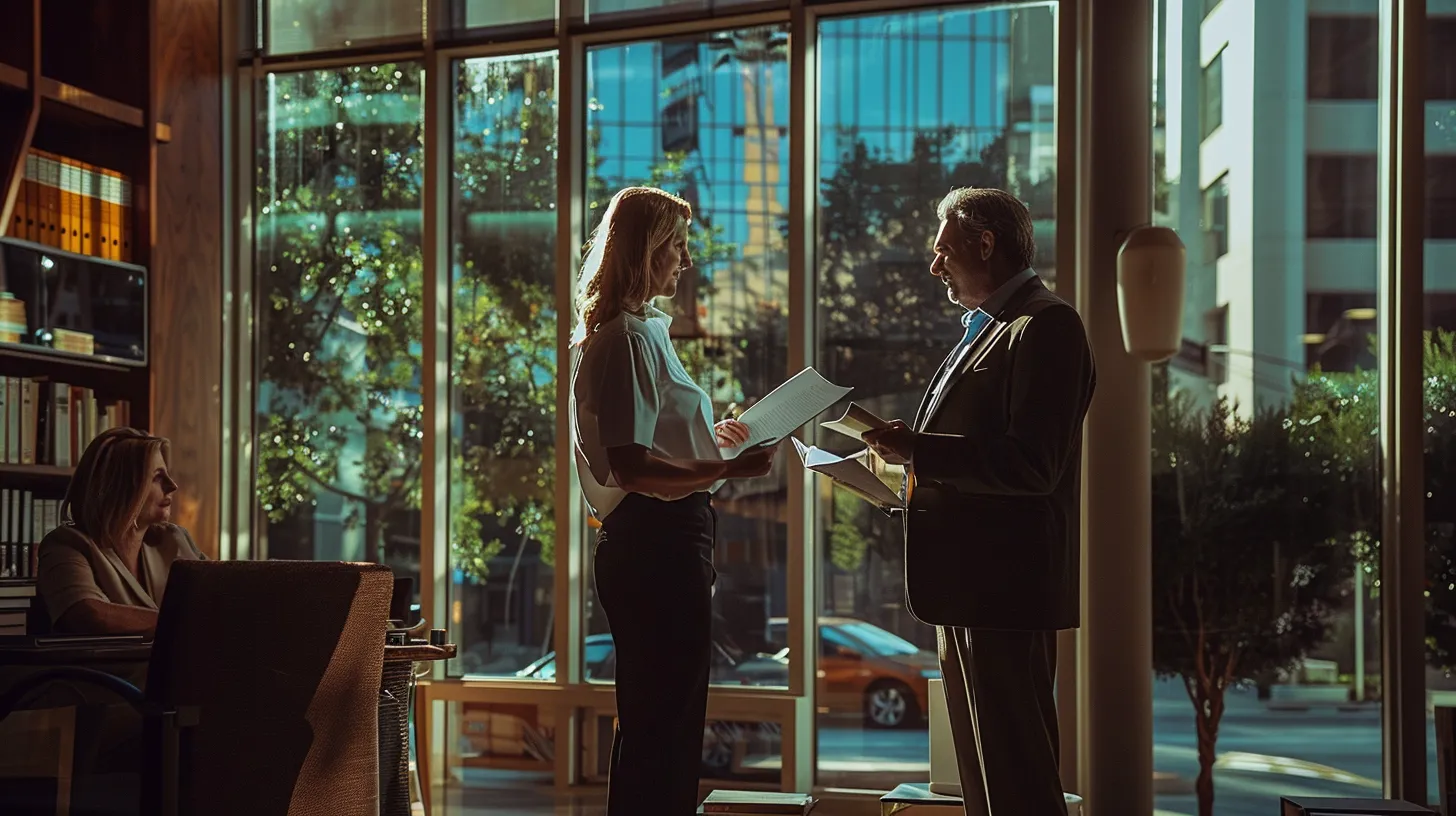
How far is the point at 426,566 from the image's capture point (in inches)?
211

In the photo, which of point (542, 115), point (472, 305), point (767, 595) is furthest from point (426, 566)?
point (542, 115)

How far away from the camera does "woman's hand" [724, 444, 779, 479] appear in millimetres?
2363

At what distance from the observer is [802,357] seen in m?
4.88

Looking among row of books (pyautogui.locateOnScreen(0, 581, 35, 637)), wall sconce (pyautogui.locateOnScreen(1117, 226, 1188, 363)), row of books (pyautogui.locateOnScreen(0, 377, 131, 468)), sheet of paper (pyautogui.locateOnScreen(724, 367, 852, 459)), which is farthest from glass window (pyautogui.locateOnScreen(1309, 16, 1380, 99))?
row of books (pyautogui.locateOnScreen(0, 377, 131, 468))

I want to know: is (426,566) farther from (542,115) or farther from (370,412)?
(542,115)

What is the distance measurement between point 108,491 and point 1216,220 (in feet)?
11.6

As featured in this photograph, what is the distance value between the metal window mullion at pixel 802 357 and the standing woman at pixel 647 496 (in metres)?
2.44

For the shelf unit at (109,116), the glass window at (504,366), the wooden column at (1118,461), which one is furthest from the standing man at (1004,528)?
the shelf unit at (109,116)

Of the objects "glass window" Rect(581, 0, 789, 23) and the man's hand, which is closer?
the man's hand

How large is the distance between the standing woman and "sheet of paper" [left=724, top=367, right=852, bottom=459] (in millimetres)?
157

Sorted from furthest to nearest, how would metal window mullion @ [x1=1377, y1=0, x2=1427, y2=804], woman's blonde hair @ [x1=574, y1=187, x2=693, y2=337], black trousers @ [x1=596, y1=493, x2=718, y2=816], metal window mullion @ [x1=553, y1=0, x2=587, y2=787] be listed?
metal window mullion @ [x1=553, y1=0, x2=587, y2=787], metal window mullion @ [x1=1377, y1=0, x2=1427, y2=804], woman's blonde hair @ [x1=574, y1=187, x2=693, y2=337], black trousers @ [x1=596, y1=493, x2=718, y2=816]

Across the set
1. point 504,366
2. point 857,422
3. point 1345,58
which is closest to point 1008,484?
point 857,422

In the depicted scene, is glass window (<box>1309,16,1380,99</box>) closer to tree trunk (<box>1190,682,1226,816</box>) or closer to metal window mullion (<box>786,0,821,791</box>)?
metal window mullion (<box>786,0,821,791</box>)

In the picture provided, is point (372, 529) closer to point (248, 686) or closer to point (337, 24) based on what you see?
point (337, 24)
